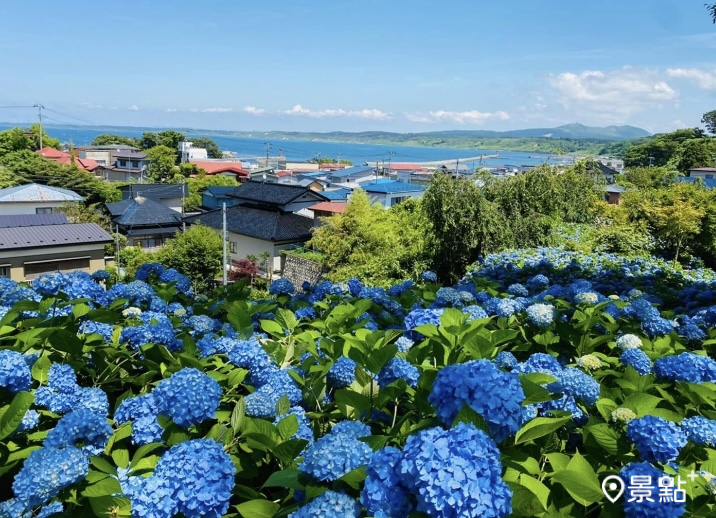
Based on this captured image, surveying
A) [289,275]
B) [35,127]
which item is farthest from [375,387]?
[35,127]

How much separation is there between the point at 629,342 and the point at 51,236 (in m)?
15.9

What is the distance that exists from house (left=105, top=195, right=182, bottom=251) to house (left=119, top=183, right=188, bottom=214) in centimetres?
415

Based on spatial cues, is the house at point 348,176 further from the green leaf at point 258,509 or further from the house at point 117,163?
the green leaf at point 258,509

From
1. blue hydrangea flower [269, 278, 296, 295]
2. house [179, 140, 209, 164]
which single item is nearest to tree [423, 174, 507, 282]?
blue hydrangea flower [269, 278, 296, 295]

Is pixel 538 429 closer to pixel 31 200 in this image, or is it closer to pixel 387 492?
pixel 387 492

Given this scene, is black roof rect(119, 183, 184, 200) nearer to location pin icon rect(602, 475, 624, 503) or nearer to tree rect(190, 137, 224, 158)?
location pin icon rect(602, 475, 624, 503)

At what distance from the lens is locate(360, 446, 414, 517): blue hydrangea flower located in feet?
2.21

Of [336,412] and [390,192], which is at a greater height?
[336,412]

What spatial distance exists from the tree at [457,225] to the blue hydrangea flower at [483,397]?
7.92 meters

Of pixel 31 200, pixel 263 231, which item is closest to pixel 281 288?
pixel 263 231

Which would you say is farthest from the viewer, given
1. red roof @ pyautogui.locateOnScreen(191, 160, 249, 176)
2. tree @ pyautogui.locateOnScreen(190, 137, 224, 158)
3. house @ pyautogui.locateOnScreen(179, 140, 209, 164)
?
tree @ pyautogui.locateOnScreen(190, 137, 224, 158)

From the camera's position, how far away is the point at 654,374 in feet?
4.37

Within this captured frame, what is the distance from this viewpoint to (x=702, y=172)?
113 ft

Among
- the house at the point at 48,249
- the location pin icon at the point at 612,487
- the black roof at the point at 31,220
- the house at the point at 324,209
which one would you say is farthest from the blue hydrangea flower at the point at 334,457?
the house at the point at 324,209
